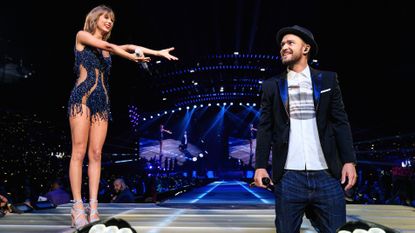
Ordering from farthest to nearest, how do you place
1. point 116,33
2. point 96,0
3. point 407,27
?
point 116,33 → point 407,27 → point 96,0

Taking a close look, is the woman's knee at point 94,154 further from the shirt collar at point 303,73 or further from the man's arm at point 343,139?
the man's arm at point 343,139

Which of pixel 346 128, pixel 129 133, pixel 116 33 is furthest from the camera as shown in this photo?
pixel 129 133

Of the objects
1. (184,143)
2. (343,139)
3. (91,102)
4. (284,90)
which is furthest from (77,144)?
(184,143)

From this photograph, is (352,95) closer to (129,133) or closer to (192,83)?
(129,133)

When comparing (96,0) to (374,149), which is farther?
(374,149)

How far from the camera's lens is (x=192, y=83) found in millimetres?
24172

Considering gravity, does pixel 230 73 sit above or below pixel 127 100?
above

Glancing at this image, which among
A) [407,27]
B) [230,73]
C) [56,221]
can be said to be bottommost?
[56,221]

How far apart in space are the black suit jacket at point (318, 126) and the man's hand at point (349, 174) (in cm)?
3

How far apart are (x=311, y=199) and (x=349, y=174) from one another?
0.25 metres

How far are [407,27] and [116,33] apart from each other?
8379 mm

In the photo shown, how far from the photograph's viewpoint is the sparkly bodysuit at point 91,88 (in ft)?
9.30

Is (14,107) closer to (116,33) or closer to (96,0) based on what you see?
(96,0)

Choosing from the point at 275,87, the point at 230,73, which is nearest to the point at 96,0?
the point at 275,87
